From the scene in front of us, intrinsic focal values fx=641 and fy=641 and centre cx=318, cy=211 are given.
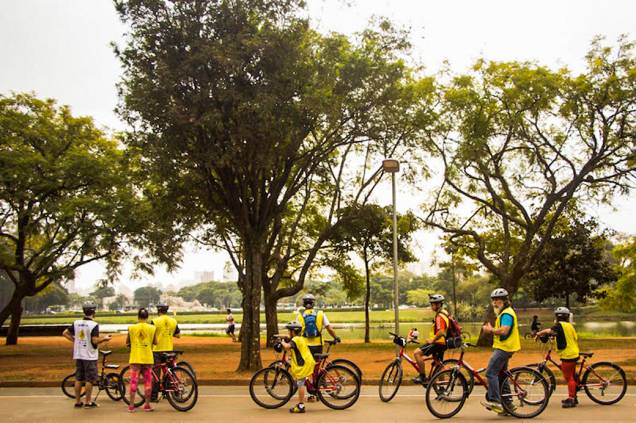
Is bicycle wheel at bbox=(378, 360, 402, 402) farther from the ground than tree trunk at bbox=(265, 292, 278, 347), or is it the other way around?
tree trunk at bbox=(265, 292, 278, 347)

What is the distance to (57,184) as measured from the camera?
27.0 m

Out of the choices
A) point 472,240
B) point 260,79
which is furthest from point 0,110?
point 472,240

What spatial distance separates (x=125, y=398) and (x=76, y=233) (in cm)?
1781

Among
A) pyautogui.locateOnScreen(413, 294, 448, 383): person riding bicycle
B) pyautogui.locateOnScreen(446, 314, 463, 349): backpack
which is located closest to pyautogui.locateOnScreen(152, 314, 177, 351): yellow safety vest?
pyautogui.locateOnScreen(413, 294, 448, 383): person riding bicycle

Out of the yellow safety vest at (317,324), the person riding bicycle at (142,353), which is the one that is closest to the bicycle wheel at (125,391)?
the person riding bicycle at (142,353)

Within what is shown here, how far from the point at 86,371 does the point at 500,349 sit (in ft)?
23.9

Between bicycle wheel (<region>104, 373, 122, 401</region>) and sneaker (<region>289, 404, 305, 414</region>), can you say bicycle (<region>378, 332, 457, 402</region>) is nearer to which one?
sneaker (<region>289, 404, 305, 414</region>)

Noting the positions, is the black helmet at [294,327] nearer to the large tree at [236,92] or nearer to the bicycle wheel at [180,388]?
the bicycle wheel at [180,388]

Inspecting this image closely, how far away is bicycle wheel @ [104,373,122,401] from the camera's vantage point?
12.4 m

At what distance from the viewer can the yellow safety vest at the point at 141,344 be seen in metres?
11.4

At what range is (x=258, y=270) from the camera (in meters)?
19.5

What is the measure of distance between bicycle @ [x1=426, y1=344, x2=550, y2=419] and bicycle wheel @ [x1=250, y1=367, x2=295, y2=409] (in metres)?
2.55

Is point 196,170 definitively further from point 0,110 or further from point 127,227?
point 0,110

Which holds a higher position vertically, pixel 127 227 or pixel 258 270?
pixel 127 227
